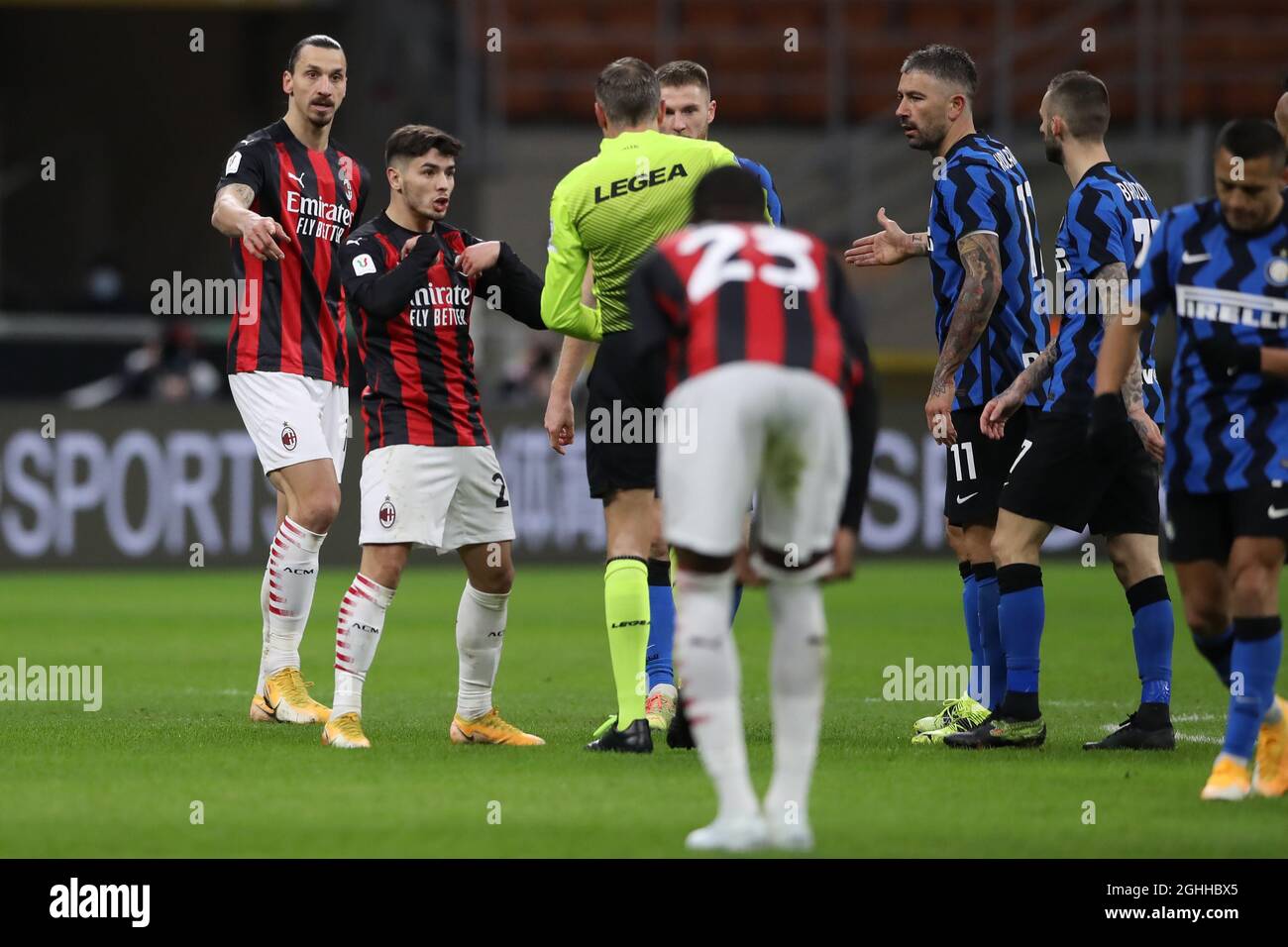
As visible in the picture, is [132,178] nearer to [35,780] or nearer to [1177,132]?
[1177,132]

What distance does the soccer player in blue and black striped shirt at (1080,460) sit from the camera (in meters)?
7.29

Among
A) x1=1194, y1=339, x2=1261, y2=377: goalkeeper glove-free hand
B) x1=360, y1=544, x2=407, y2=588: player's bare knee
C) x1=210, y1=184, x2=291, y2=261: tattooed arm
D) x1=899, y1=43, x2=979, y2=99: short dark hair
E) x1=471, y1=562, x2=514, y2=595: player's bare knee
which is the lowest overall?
x1=471, y1=562, x2=514, y2=595: player's bare knee

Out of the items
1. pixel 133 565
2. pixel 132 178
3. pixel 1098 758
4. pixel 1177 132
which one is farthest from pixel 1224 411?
pixel 132 178

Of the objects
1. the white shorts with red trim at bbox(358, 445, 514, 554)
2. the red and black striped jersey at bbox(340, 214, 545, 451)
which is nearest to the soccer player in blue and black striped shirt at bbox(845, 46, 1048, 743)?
the red and black striped jersey at bbox(340, 214, 545, 451)

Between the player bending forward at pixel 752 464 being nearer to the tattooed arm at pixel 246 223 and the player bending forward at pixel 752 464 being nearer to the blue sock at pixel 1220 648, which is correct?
the blue sock at pixel 1220 648

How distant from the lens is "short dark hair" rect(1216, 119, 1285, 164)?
19.3ft

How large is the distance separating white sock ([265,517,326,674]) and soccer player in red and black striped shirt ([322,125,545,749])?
3.18 feet

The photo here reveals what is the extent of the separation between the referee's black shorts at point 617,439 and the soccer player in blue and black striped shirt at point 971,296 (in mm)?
1158

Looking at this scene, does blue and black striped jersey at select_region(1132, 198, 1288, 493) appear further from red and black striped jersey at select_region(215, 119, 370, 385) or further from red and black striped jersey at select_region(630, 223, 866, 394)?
red and black striped jersey at select_region(215, 119, 370, 385)

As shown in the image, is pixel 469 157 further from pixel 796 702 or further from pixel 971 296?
pixel 796 702

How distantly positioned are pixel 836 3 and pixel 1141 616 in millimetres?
15456

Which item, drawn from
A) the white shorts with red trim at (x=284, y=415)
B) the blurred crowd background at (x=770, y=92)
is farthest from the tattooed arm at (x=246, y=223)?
the blurred crowd background at (x=770, y=92)

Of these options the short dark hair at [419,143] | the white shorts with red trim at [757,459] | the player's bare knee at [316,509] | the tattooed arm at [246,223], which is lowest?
the player's bare knee at [316,509]

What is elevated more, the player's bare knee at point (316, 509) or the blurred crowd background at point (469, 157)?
the blurred crowd background at point (469, 157)
